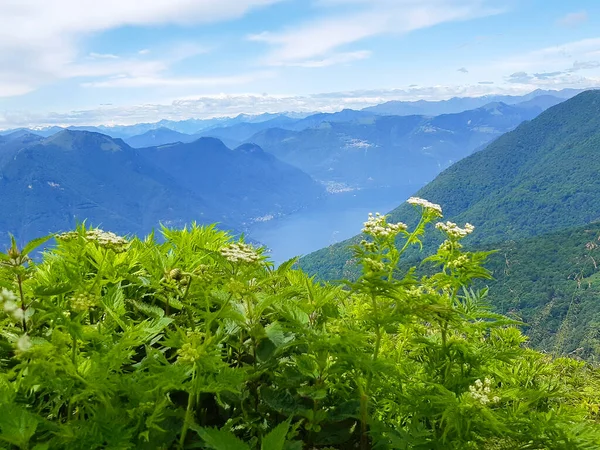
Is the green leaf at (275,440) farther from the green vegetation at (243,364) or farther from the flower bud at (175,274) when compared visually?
the flower bud at (175,274)

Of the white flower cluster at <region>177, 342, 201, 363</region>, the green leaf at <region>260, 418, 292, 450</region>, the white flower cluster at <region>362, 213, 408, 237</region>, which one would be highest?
the white flower cluster at <region>362, 213, 408, 237</region>

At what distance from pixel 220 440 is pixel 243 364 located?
0.47m

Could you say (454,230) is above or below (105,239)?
below

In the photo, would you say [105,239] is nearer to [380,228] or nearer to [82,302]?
[82,302]

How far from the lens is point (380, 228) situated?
2066mm

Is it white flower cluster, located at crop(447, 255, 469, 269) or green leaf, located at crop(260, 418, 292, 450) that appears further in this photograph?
white flower cluster, located at crop(447, 255, 469, 269)

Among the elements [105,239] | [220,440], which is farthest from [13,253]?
[220,440]

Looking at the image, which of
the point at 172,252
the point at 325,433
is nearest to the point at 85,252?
the point at 172,252

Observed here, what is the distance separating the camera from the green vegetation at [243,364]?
1336 mm

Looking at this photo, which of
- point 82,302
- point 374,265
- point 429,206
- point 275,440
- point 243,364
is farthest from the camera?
point 429,206

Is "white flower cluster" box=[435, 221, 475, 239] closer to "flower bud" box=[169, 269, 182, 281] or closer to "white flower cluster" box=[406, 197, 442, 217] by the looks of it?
"white flower cluster" box=[406, 197, 442, 217]

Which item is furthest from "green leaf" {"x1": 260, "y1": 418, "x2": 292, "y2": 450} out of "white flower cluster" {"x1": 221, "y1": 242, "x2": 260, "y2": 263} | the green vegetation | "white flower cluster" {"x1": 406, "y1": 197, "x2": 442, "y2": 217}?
"white flower cluster" {"x1": 406, "y1": 197, "x2": 442, "y2": 217}

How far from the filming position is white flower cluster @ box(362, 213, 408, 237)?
2059 millimetres

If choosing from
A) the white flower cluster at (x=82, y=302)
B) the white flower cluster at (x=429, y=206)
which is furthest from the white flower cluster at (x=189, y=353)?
the white flower cluster at (x=429, y=206)
